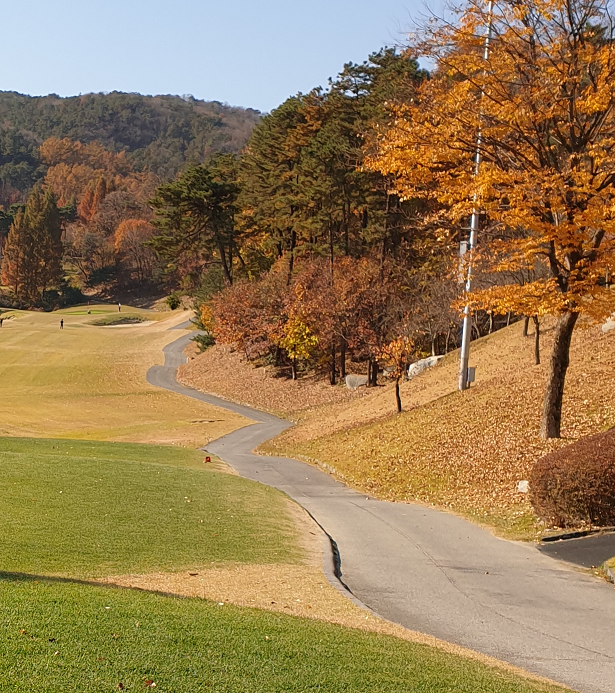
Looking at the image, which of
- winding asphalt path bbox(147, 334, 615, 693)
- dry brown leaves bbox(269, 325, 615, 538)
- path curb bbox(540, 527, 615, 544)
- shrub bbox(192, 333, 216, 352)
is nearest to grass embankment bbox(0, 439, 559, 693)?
winding asphalt path bbox(147, 334, 615, 693)

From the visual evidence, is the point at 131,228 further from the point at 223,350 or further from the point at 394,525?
the point at 394,525

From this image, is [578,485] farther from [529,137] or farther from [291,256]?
[291,256]

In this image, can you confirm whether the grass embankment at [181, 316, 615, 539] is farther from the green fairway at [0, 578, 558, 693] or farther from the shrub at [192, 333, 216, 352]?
the shrub at [192, 333, 216, 352]

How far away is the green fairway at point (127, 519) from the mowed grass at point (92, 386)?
13.9 metres

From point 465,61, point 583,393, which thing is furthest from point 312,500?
Result: point 465,61

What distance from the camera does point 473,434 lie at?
21000 millimetres

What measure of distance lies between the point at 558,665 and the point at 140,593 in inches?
180

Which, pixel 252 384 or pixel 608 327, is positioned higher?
pixel 608 327

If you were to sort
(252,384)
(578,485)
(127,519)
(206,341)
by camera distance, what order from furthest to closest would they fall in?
(206,341) → (252,384) → (578,485) → (127,519)

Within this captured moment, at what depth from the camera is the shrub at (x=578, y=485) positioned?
1345 centimetres

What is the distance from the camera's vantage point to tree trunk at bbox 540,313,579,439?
703 inches

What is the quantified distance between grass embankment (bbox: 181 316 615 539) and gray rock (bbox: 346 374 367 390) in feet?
37.7

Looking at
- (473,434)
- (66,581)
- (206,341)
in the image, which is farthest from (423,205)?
(66,581)

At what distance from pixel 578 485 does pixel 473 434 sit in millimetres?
7457
